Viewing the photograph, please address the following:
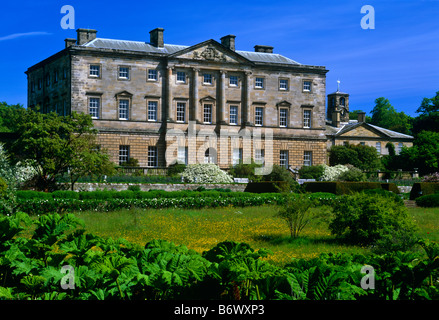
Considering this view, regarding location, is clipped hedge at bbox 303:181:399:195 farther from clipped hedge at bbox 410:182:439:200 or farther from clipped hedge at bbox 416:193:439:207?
clipped hedge at bbox 416:193:439:207

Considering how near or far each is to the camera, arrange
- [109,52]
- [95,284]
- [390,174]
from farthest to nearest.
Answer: [390,174] < [109,52] < [95,284]

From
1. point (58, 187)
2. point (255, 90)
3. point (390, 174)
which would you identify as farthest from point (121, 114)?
point (390, 174)

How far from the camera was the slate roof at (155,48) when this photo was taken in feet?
158

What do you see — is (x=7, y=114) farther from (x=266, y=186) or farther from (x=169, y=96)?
(x=266, y=186)

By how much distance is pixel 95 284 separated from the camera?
16.1ft

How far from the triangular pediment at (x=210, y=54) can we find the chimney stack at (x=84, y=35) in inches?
290

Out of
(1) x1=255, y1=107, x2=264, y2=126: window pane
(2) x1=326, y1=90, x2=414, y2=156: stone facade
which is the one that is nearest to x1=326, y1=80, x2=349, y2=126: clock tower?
(2) x1=326, y1=90, x2=414, y2=156: stone facade

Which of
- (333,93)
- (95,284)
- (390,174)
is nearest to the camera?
(95,284)

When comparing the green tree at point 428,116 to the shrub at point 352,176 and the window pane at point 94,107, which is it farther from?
the window pane at point 94,107

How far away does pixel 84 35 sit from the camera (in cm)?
4791

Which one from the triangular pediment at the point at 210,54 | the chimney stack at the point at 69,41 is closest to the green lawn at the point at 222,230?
the triangular pediment at the point at 210,54

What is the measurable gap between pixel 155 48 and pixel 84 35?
643cm

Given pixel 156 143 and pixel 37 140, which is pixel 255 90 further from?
pixel 37 140

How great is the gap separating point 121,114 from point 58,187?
16.7m
